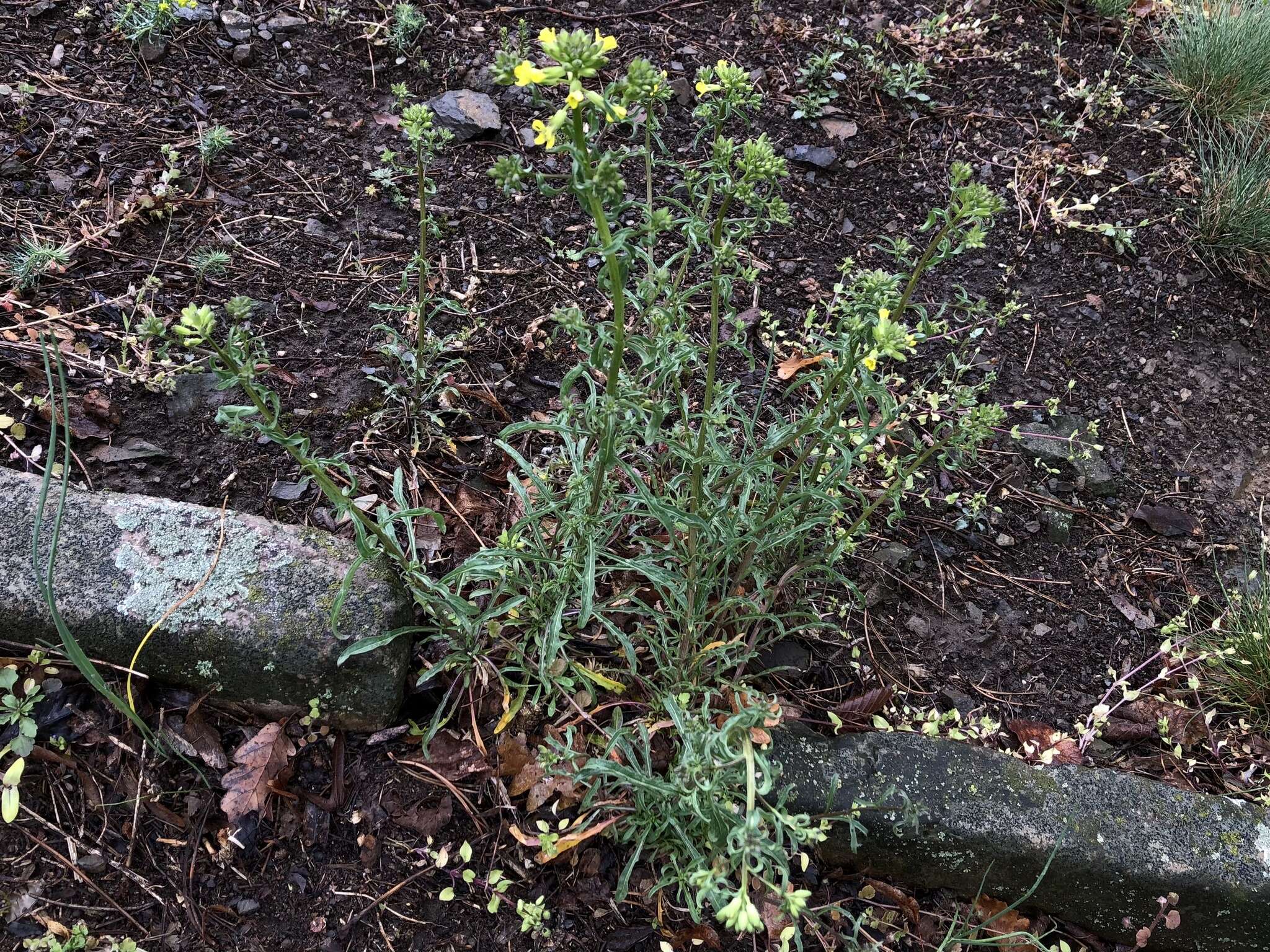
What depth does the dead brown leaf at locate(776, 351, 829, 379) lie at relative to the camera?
315cm

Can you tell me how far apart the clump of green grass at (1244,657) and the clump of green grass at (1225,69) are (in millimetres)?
2639

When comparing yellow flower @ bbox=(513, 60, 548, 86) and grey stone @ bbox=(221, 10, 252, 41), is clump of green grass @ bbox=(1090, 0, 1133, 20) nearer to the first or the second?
grey stone @ bbox=(221, 10, 252, 41)

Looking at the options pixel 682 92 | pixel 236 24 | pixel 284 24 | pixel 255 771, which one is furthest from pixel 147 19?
pixel 255 771

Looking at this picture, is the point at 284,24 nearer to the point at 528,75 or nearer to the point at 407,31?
the point at 407,31

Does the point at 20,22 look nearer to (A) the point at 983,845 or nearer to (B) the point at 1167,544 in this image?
(A) the point at 983,845

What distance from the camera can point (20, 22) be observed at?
3408 mm

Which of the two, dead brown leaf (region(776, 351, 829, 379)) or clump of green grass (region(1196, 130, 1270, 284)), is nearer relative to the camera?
dead brown leaf (region(776, 351, 829, 379))

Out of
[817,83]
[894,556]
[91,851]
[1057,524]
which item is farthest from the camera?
[817,83]

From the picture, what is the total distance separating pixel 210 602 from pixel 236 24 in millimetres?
2730

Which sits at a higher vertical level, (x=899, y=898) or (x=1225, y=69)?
(x=1225, y=69)

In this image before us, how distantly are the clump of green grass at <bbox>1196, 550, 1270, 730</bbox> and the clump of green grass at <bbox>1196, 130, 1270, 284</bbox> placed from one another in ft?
5.49

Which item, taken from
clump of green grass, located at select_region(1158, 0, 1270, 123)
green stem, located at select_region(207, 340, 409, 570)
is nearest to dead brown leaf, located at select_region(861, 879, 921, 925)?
green stem, located at select_region(207, 340, 409, 570)

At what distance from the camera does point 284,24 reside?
3.66m

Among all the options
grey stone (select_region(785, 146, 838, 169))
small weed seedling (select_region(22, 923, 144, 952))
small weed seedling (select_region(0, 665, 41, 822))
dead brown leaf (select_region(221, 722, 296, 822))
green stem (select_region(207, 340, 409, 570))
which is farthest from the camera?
grey stone (select_region(785, 146, 838, 169))
